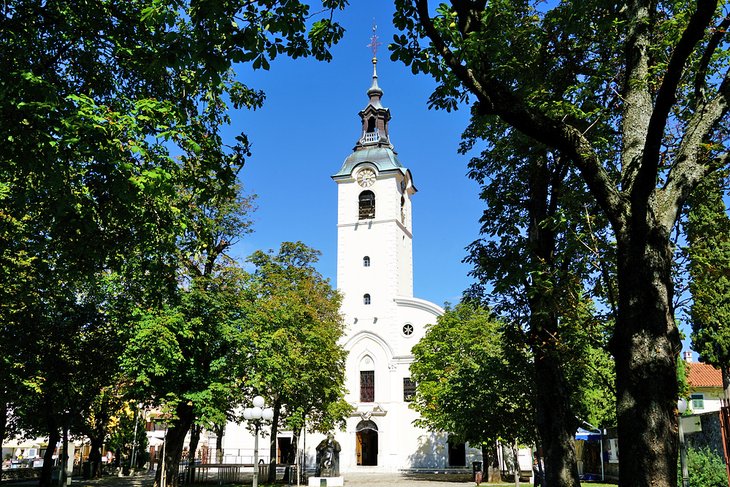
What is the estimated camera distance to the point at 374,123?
172 ft

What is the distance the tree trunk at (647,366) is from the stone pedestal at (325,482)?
25063mm

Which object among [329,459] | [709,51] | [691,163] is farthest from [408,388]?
[709,51]

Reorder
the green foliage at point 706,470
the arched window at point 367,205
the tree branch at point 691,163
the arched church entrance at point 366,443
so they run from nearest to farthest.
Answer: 1. the tree branch at point 691,163
2. the green foliage at point 706,470
3. the arched church entrance at point 366,443
4. the arched window at point 367,205

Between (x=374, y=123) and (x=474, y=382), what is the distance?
31.4 meters

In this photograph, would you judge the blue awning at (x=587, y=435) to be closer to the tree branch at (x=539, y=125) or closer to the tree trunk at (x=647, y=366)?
the tree trunk at (x=647, y=366)

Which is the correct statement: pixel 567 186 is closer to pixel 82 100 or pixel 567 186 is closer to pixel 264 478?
pixel 82 100

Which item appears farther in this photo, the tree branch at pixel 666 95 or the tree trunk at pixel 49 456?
the tree trunk at pixel 49 456

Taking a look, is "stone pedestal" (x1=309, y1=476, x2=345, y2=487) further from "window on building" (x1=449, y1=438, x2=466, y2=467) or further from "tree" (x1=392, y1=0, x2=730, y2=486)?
"tree" (x1=392, y1=0, x2=730, y2=486)

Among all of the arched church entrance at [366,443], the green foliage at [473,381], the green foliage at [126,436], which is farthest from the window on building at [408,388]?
the green foliage at [126,436]

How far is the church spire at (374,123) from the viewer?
51.8 meters

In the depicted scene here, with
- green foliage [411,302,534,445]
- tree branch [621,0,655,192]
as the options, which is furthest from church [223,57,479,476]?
tree branch [621,0,655,192]

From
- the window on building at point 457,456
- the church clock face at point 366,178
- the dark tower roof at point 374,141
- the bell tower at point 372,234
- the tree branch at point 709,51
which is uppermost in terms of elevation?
the dark tower roof at point 374,141

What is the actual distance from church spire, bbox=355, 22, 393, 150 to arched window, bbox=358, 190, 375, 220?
15.6 feet

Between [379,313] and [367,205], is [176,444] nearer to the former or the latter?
[379,313]
